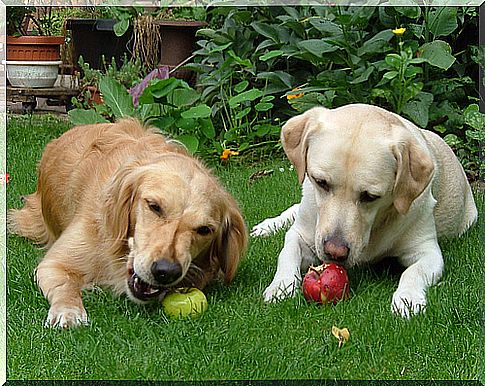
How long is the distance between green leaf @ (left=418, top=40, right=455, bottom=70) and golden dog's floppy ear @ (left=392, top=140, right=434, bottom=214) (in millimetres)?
2992

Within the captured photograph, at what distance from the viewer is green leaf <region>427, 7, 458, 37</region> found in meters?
6.77

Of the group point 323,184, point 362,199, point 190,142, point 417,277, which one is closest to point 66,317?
point 323,184

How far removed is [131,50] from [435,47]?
3800mm

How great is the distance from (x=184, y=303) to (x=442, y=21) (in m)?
4.28

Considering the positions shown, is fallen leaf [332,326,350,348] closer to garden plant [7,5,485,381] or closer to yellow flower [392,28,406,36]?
garden plant [7,5,485,381]

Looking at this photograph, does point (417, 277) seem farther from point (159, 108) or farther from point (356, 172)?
point (159, 108)

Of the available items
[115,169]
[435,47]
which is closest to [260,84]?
[435,47]

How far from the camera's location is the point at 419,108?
6.61 metres

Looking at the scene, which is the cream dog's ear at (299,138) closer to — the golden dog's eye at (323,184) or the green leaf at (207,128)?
the golden dog's eye at (323,184)

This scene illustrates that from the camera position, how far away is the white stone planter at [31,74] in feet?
28.9

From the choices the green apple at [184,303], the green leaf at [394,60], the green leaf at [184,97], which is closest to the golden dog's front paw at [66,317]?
the green apple at [184,303]

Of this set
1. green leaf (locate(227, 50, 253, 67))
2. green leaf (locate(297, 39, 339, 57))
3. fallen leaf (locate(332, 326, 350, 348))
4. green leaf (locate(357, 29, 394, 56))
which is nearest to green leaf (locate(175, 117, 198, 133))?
green leaf (locate(227, 50, 253, 67))

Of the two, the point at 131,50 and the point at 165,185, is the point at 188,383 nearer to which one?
the point at 165,185

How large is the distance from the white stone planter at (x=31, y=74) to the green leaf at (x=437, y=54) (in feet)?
13.9
